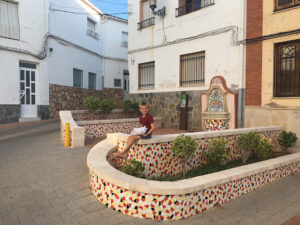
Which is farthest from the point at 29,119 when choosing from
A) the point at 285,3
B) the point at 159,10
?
the point at 285,3

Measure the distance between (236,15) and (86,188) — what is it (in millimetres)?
7499

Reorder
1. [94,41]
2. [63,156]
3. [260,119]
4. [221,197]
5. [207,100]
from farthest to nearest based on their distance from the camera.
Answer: [94,41]
[207,100]
[260,119]
[63,156]
[221,197]

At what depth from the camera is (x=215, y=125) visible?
8.35 metres

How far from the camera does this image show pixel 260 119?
759 centimetres

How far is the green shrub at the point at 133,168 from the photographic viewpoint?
407 centimetres

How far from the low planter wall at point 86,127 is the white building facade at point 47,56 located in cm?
409

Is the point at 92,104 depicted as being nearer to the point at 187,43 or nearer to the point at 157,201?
the point at 187,43

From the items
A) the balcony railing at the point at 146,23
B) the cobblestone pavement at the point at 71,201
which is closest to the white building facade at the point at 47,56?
the balcony railing at the point at 146,23

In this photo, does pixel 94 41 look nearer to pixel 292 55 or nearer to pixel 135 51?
pixel 135 51

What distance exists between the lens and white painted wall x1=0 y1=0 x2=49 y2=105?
10.7 meters

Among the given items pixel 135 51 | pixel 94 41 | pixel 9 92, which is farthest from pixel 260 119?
pixel 94 41

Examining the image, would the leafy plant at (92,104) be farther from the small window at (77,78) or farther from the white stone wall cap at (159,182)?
the small window at (77,78)

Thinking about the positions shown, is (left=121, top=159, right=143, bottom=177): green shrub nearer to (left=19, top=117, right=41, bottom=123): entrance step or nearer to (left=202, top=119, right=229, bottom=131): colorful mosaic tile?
(left=202, top=119, right=229, bottom=131): colorful mosaic tile

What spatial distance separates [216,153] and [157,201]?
251cm
